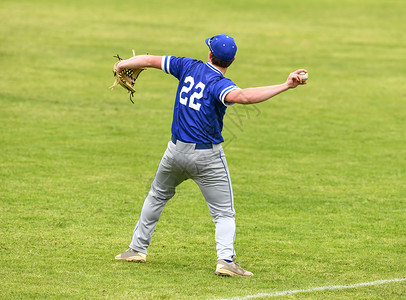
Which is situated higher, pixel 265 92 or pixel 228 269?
pixel 265 92

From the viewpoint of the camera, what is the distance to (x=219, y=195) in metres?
6.84

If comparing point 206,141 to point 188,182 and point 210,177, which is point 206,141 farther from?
point 188,182

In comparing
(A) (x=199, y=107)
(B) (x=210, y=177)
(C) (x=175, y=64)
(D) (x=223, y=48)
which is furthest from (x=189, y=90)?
(B) (x=210, y=177)

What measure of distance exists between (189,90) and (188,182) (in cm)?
452

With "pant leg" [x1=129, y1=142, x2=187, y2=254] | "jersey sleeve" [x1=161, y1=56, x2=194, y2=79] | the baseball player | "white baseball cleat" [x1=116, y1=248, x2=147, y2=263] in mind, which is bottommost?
"white baseball cleat" [x1=116, y1=248, x2=147, y2=263]

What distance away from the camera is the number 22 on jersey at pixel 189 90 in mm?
6691

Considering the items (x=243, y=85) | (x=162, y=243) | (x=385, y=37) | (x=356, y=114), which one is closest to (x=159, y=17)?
(x=385, y=37)

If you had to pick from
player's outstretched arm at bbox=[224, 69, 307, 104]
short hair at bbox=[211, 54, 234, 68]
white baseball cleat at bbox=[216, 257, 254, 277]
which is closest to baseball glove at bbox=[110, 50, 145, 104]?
short hair at bbox=[211, 54, 234, 68]

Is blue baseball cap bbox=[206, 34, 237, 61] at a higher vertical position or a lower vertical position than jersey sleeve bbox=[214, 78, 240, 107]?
higher

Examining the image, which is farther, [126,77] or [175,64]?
[126,77]

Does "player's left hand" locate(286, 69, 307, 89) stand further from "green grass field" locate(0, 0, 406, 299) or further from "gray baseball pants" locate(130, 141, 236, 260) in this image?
"green grass field" locate(0, 0, 406, 299)

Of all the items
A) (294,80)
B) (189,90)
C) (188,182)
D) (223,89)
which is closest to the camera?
(294,80)

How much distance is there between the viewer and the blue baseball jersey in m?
6.66

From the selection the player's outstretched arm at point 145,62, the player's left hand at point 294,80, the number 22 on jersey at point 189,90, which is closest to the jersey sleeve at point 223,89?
the number 22 on jersey at point 189,90
